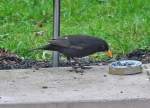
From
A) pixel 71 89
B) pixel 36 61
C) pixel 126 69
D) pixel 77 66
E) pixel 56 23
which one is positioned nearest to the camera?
pixel 71 89

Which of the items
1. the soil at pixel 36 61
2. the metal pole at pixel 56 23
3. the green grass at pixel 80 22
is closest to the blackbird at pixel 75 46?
the metal pole at pixel 56 23

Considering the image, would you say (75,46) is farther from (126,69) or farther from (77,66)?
(126,69)

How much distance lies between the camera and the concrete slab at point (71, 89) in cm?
507

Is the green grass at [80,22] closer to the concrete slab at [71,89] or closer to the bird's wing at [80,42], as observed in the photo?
the bird's wing at [80,42]

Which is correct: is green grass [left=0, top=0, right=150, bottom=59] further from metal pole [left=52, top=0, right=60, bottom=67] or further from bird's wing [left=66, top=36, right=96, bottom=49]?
bird's wing [left=66, top=36, right=96, bottom=49]

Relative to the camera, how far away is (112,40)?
26.5 feet

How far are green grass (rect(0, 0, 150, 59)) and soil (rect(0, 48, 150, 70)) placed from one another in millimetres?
346

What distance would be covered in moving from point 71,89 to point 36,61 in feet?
5.08

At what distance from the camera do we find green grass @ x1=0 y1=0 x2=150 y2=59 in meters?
7.96

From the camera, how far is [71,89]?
17.9ft

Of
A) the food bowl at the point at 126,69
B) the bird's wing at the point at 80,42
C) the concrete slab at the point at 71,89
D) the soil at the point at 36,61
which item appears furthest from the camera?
the soil at the point at 36,61

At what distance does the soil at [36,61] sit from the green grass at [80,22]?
0.35 metres

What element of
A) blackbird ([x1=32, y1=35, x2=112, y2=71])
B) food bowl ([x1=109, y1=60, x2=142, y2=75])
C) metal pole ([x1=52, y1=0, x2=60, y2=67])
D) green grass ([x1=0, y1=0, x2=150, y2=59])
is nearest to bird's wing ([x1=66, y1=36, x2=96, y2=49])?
blackbird ([x1=32, y1=35, x2=112, y2=71])

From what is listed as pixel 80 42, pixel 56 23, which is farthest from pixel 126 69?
pixel 56 23
